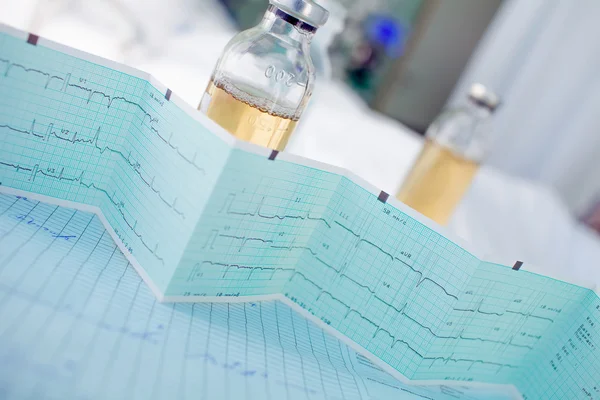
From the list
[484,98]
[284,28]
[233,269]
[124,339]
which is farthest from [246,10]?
[124,339]

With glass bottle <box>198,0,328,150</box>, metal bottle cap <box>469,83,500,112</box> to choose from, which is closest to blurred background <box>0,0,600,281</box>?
metal bottle cap <box>469,83,500,112</box>

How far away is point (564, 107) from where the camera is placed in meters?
3.00

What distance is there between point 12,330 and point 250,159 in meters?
0.27

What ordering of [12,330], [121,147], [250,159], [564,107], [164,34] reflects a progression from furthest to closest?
[564,107], [164,34], [121,147], [250,159], [12,330]

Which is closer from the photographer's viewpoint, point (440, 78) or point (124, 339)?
point (124, 339)

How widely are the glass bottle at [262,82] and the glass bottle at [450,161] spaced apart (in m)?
0.45

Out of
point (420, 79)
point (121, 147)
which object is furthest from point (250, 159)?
point (420, 79)

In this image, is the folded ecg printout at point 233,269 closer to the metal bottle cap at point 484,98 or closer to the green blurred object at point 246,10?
the metal bottle cap at point 484,98

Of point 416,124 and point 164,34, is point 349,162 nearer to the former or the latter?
point 164,34

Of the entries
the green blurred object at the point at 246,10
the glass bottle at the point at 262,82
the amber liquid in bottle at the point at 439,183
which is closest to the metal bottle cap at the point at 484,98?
the amber liquid in bottle at the point at 439,183

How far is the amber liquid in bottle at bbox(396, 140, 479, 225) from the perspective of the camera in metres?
1.15

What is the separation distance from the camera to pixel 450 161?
1.15 meters

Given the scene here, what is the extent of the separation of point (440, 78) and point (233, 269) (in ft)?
10.6

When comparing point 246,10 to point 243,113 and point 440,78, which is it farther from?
point 243,113
